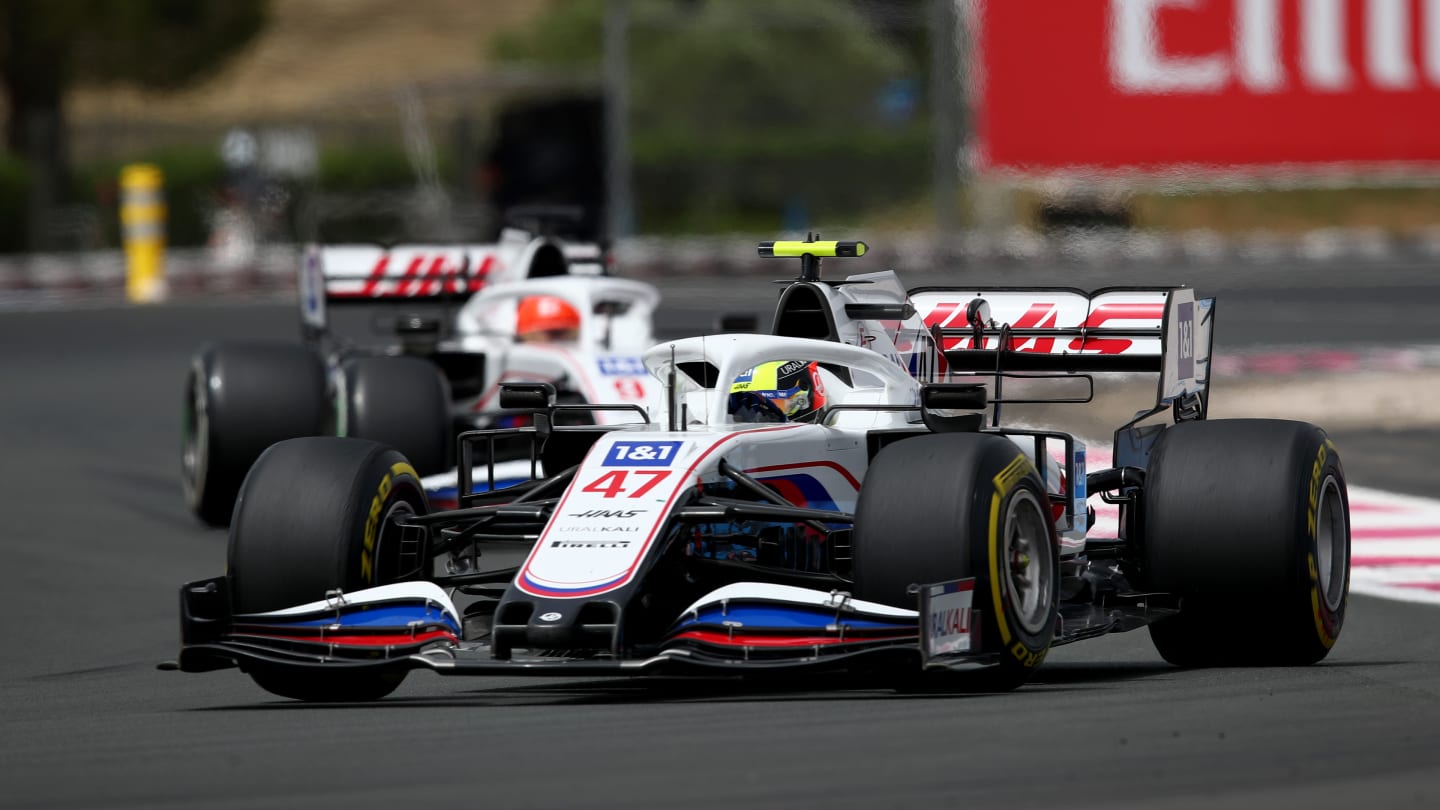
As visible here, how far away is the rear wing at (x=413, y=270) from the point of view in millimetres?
16359

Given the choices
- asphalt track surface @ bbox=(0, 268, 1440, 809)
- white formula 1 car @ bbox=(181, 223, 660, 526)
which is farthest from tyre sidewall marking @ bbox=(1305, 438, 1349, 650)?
white formula 1 car @ bbox=(181, 223, 660, 526)

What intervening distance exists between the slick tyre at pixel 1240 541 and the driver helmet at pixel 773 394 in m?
1.32

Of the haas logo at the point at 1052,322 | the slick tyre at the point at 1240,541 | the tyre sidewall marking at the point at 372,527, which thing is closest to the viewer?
the tyre sidewall marking at the point at 372,527

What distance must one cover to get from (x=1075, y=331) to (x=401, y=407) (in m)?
4.75

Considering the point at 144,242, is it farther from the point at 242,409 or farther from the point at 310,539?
the point at 310,539

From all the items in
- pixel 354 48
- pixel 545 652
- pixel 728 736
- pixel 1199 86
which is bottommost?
pixel 728 736

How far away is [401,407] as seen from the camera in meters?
14.0

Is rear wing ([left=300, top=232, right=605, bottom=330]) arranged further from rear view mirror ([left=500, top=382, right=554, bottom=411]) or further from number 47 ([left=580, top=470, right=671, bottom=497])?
number 47 ([left=580, top=470, right=671, bottom=497])

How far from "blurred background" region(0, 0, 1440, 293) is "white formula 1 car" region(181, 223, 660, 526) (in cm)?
1879

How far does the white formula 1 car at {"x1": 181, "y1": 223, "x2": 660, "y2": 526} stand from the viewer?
1415cm

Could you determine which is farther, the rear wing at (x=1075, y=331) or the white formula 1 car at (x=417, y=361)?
the white formula 1 car at (x=417, y=361)

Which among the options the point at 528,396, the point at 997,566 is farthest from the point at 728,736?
the point at 528,396

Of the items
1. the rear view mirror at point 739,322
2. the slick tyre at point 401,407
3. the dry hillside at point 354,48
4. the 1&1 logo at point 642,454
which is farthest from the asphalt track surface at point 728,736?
the dry hillside at point 354,48

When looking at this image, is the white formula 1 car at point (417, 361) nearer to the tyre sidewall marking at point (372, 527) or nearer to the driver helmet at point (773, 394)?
the driver helmet at point (773, 394)
